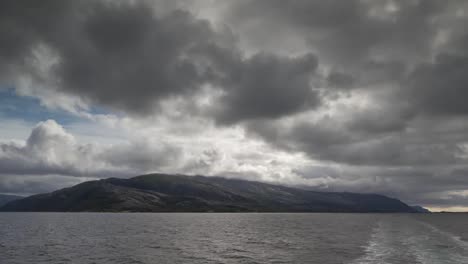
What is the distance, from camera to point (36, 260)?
215ft

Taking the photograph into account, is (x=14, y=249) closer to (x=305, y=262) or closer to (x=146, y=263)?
(x=146, y=263)

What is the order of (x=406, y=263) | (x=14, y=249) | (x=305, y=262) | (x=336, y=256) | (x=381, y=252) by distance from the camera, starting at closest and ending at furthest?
(x=406, y=263) < (x=305, y=262) < (x=336, y=256) < (x=381, y=252) < (x=14, y=249)

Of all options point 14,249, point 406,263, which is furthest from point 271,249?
point 14,249

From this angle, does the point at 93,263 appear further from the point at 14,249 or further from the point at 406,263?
the point at 406,263

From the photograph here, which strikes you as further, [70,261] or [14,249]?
[14,249]

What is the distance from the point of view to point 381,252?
243 feet

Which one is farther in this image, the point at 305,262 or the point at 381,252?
the point at 381,252

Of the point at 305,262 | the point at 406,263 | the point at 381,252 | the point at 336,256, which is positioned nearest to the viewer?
the point at 406,263

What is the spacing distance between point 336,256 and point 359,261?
6.99 metres

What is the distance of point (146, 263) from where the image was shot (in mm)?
62000

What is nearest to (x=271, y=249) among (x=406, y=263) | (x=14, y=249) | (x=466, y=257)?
(x=406, y=263)

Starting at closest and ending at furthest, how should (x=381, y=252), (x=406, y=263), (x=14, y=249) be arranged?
(x=406, y=263) → (x=381, y=252) → (x=14, y=249)

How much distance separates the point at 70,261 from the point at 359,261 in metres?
53.1

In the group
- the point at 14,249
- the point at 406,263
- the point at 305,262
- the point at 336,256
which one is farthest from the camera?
the point at 14,249
